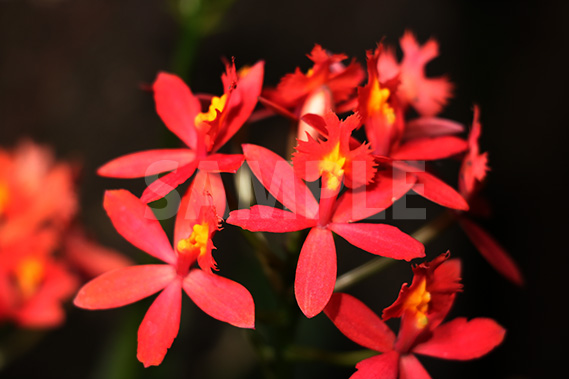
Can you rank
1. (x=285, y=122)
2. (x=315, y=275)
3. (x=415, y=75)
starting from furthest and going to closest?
(x=285, y=122), (x=415, y=75), (x=315, y=275)

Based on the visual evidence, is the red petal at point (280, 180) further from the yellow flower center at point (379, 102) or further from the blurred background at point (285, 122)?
the blurred background at point (285, 122)

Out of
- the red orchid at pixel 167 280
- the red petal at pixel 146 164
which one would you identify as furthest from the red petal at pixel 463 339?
the red petal at pixel 146 164

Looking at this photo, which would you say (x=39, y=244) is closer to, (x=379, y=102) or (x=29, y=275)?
(x=29, y=275)

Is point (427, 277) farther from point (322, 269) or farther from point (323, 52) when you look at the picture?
point (323, 52)

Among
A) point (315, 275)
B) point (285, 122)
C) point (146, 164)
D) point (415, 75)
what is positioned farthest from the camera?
point (285, 122)

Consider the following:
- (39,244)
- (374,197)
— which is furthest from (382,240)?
(39,244)

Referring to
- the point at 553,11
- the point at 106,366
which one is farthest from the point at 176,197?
the point at 553,11

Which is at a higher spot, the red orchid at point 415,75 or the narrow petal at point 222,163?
the red orchid at point 415,75
